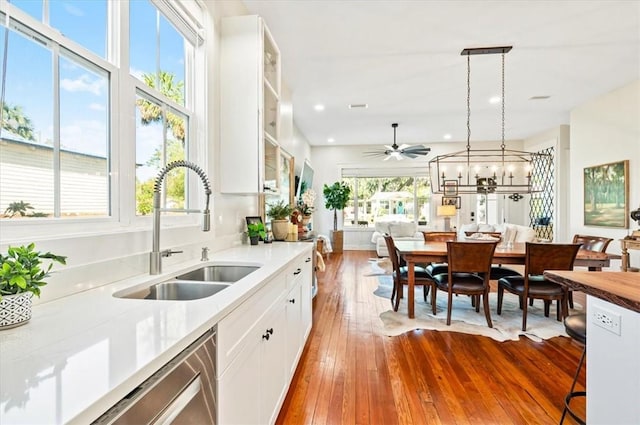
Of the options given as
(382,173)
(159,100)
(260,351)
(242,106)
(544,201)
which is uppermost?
(382,173)

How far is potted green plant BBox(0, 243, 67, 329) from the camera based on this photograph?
33.1 inches

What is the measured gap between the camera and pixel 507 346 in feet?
9.37

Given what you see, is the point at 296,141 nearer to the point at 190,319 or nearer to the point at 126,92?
the point at 126,92

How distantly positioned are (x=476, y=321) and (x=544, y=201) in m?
6.13

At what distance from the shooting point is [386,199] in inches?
374

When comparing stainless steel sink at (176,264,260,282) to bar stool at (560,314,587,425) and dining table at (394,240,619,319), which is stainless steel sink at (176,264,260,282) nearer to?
bar stool at (560,314,587,425)

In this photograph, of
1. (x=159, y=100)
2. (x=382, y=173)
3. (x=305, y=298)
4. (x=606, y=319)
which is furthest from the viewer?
(x=382, y=173)

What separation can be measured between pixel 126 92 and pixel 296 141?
212 inches

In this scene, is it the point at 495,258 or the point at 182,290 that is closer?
the point at 182,290

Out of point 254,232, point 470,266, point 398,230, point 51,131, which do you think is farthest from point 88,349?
point 398,230

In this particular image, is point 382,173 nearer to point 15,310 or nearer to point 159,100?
point 159,100

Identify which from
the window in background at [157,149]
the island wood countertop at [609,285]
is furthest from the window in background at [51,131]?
the island wood countertop at [609,285]

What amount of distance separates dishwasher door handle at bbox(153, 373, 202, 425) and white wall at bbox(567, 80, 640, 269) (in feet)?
20.2

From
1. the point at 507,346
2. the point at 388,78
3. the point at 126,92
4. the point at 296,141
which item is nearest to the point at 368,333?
the point at 507,346
